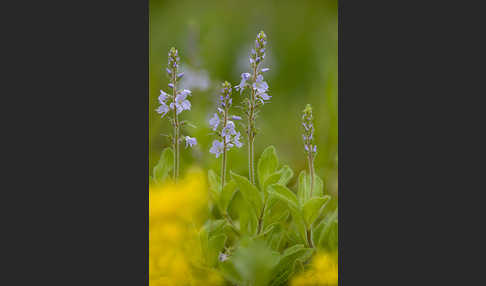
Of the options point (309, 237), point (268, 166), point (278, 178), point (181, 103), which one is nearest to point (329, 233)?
point (309, 237)

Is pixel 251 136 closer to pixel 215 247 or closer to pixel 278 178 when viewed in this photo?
pixel 278 178

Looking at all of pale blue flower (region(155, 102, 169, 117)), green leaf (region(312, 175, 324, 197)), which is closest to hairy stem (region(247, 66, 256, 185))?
green leaf (region(312, 175, 324, 197))

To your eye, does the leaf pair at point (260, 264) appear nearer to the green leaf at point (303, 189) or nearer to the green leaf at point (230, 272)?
the green leaf at point (230, 272)

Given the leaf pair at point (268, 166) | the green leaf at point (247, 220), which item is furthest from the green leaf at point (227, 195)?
the leaf pair at point (268, 166)

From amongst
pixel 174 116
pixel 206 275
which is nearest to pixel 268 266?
pixel 206 275

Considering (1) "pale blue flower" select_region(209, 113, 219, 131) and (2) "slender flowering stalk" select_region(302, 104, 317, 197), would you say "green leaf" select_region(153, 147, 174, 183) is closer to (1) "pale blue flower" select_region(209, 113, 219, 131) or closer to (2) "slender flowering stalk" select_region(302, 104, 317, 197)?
(1) "pale blue flower" select_region(209, 113, 219, 131)

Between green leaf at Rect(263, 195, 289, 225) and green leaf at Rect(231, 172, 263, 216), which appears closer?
green leaf at Rect(231, 172, 263, 216)

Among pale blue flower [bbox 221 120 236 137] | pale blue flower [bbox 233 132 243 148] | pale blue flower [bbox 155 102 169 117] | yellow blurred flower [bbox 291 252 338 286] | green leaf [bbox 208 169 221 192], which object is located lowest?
yellow blurred flower [bbox 291 252 338 286]
